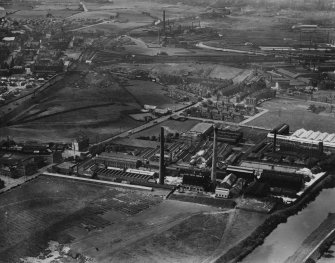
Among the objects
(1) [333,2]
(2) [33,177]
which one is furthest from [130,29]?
(2) [33,177]

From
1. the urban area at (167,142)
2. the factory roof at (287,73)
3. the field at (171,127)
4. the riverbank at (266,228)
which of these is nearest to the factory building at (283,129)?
the urban area at (167,142)

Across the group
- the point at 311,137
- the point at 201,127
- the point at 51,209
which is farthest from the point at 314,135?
the point at 51,209

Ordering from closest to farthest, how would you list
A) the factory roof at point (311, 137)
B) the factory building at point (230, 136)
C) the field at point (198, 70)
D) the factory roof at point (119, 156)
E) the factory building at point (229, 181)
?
the factory building at point (229, 181) < the factory roof at point (119, 156) < the factory roof at point (311, 137) < the factory building at point (230, 136) < the field at point (198, 70)

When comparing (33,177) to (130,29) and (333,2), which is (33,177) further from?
(333,2)

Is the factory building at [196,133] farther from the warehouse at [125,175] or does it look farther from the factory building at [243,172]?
the warehouse at [125,175]

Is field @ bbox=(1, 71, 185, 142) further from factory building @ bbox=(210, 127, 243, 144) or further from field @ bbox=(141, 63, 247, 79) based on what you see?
factory building @ bbox=(210, 127, 243, 144)

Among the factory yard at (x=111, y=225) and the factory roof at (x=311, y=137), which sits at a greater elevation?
the factory roof at (x=311, y=137)
